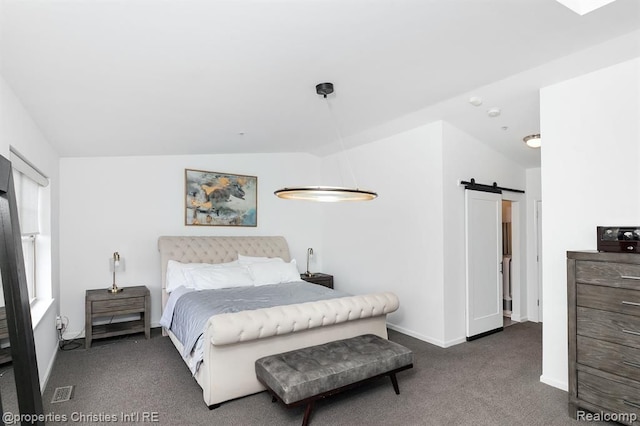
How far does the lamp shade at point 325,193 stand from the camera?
120 inches

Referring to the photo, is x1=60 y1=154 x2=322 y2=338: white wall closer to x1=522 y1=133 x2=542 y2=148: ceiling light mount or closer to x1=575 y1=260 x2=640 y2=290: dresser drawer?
x1=522 y1=133 x2=542 y2=148: ceiling light mount

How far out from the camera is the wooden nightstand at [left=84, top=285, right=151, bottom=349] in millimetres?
4199

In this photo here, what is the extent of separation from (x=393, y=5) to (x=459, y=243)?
3200 mm

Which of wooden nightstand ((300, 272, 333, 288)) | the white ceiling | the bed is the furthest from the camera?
wooden nightstand ((300, 272, 333, 288))

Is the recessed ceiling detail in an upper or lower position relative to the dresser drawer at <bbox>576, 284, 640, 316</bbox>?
upper

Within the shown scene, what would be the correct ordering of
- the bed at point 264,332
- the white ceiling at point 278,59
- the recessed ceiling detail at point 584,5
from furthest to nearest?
the bed at point 264,332 → the recessed ceiling detail at point 584,5 → the white ceiling at point 278,59

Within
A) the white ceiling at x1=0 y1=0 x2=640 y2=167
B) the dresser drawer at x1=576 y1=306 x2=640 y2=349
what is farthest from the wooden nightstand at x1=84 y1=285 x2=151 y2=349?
the dresser drawer at x1=576 y1=306 x2=640 y2=349

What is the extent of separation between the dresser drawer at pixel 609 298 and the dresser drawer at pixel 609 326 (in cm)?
4

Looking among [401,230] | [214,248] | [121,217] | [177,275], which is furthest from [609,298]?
[121,217]

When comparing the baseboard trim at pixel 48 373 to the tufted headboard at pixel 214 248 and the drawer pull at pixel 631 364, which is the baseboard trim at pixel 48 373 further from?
the drawer pull at pixel 631 364

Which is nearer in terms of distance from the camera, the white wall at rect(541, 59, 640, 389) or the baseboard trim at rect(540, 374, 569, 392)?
the white wall at rect(541, 59, 640, 389)

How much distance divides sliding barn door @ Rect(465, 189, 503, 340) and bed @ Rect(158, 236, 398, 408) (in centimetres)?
144

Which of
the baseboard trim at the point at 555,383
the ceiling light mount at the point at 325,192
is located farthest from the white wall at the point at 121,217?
the baseboard trim at the point at 555,383

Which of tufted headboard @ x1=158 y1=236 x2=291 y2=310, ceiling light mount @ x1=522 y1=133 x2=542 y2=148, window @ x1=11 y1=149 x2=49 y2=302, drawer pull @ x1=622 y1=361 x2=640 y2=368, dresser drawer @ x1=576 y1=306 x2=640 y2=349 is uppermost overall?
ceiling light mount @ x1=522 y1=133 x2=542 y2=148
